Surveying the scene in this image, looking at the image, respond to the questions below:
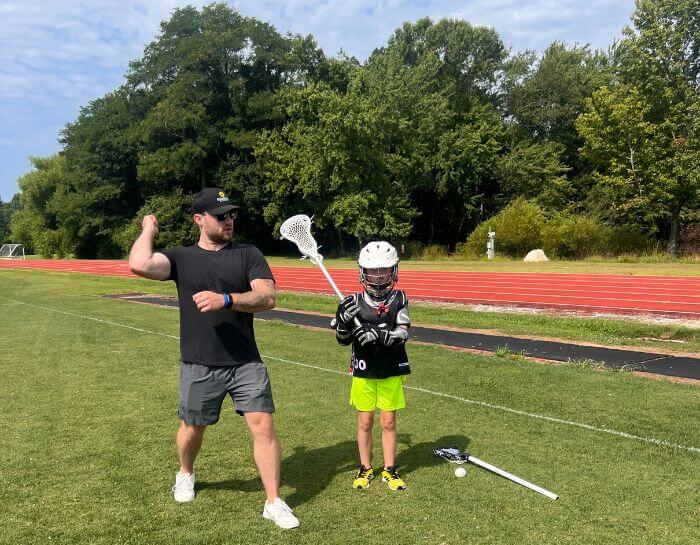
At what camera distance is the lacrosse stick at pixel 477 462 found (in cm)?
421

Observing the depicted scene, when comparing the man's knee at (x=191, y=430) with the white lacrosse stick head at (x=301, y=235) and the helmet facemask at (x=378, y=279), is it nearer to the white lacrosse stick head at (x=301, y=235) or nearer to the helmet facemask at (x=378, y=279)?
the helmet facemask at (x=378, y=279)

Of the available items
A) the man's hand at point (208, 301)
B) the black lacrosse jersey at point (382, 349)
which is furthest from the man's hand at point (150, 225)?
the black lacrosse jersey at point (382, 349)

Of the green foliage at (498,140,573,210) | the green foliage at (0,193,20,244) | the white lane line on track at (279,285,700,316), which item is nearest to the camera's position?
the white lane line on track at (279,285,700,316)

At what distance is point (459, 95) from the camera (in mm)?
52219

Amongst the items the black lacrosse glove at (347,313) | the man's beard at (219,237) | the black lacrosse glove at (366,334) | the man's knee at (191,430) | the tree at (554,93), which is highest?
the tree at (554,93)

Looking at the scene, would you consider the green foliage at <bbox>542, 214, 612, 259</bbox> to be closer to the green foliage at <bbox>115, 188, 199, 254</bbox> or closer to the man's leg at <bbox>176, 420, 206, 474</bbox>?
the green foliage at <bbox>115, 188, 199, 254</bbox>

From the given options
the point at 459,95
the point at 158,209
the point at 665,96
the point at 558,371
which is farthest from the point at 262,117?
the point at 558,371

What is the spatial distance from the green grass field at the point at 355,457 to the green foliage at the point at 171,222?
4115 centimetres

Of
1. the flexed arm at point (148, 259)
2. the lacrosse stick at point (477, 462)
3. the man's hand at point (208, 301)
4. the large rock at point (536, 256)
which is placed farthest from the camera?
the large rock at point (536, 256)

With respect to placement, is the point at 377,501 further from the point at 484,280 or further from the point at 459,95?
the point at 459,95

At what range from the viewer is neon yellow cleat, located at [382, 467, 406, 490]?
4.33 m

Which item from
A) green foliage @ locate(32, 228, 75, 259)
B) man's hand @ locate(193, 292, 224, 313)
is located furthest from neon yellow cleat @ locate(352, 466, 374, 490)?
green foliage @ locate(32, 228, 75, 259)

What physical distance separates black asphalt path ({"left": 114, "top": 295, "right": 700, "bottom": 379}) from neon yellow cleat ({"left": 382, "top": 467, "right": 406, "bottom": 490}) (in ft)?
17.8

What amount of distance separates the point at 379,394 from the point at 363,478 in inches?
26.3
